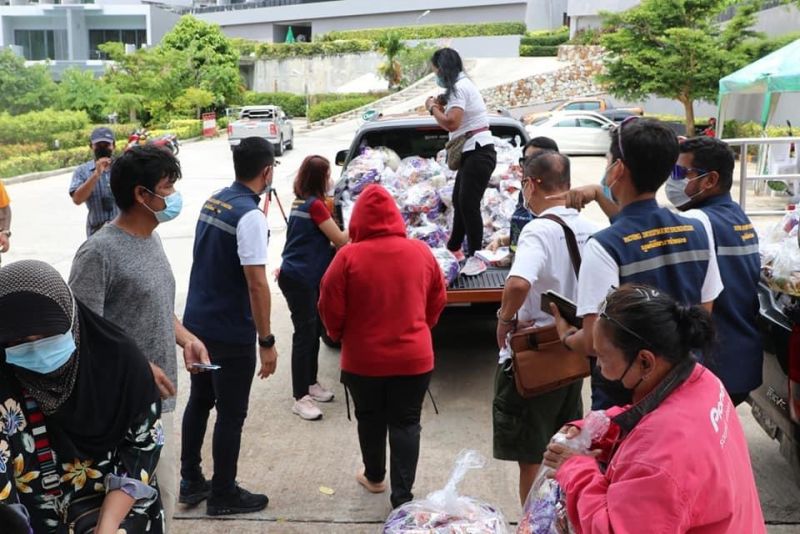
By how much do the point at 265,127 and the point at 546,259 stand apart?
85.0ft

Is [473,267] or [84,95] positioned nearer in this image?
[473,267]

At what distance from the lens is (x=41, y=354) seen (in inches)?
86.5

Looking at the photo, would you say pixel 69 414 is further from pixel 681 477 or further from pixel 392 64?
pixel 392 64

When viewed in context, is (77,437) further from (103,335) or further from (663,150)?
(663,150)

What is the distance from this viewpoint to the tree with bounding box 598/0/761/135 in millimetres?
24609

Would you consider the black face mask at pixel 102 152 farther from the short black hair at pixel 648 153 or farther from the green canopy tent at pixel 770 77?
the green canopy tent at pixel 770 77

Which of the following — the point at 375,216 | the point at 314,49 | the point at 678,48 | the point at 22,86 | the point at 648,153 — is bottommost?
the point at 375,216

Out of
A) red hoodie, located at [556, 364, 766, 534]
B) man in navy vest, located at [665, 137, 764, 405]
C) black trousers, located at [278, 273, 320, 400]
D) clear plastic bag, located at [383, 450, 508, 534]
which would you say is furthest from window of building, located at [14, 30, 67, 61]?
red hoodie, located at [556, 364, 766, 534]

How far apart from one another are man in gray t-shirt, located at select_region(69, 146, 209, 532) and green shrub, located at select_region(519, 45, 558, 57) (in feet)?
164

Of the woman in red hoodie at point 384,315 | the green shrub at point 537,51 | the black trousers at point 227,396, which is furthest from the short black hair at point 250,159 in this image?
the green shrub at point 537,51

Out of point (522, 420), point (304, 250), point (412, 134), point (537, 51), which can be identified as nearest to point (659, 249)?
point (522, 420)

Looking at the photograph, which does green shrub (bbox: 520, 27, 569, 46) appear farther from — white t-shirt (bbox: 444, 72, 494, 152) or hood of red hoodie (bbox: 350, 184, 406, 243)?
hood of red hoodie (bbox: 350, 184, 406, 243)

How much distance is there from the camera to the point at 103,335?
2404 mm

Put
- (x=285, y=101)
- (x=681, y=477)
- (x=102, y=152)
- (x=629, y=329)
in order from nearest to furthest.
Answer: (x=681, y=477) → (x=629, y=329) → (x=102, y=152) → (x=285, y=101)
